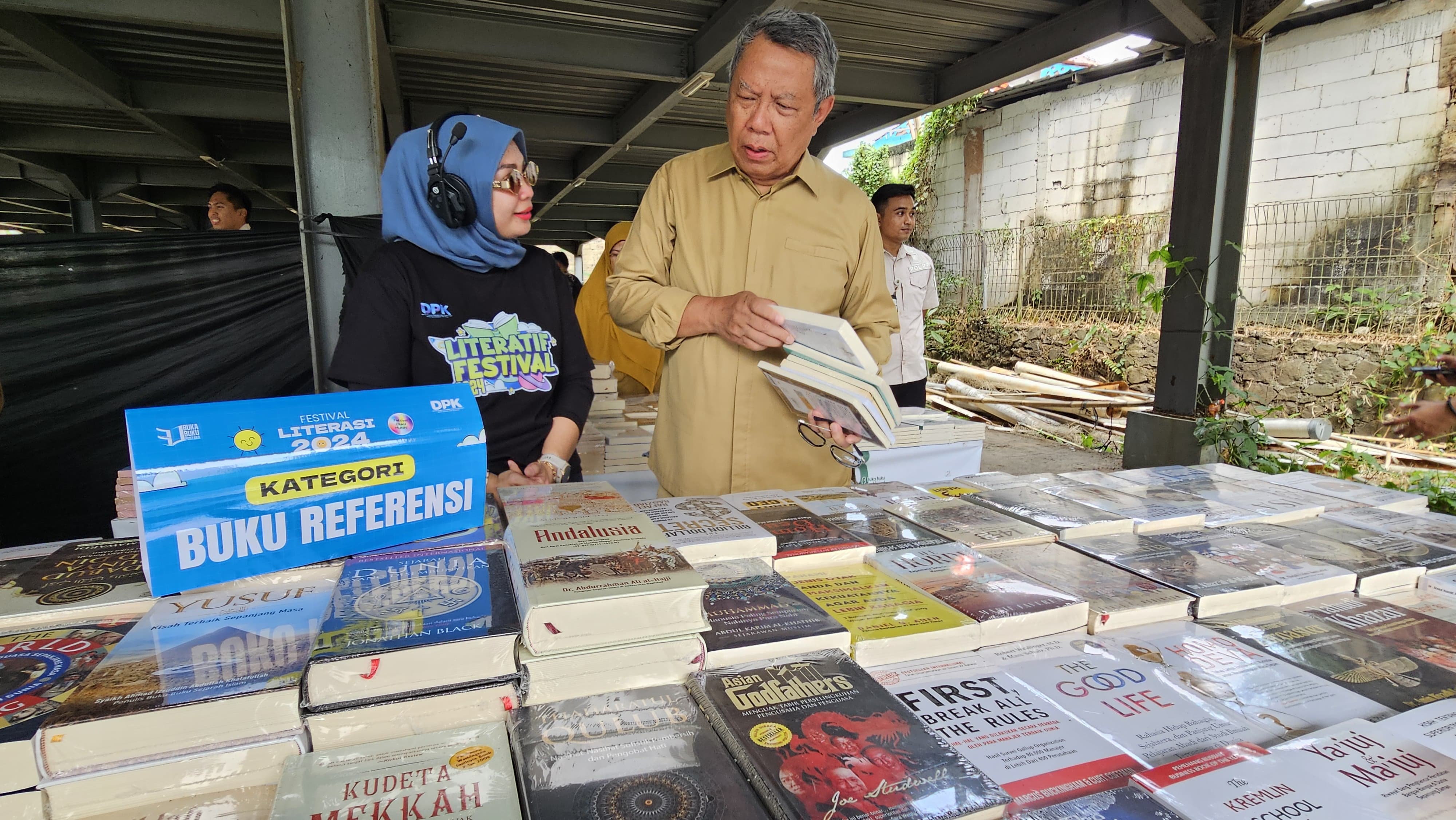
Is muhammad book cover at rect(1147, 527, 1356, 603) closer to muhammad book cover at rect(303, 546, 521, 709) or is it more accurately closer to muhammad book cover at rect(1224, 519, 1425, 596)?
muhammad book cover at rect(1224, 519, 1425, 596)

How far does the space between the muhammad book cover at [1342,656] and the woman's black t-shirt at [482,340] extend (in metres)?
1.52

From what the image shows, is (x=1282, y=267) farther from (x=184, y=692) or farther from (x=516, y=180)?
(x=184, y=692)

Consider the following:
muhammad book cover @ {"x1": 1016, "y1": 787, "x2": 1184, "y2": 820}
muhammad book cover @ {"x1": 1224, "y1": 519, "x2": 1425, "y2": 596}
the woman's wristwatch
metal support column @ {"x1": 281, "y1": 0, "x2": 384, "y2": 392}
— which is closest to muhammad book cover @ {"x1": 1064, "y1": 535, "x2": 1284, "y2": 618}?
muhammad book cover @ {"x1": 1224, "y1": 519, "x2": 1425, "y2": 596}

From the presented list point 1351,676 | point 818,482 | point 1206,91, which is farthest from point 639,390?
point 1351,676

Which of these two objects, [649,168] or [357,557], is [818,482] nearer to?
[357,557]

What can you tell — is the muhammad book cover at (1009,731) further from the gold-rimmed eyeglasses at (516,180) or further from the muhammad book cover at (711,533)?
the gold-rimmed eyeglasses at (516,180)

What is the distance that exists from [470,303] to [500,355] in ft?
0.51

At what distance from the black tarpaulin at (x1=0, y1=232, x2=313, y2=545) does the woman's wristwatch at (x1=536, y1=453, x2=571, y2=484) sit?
279 cm

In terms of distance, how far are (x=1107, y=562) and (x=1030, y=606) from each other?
1.14 ft

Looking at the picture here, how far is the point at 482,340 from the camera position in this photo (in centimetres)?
176

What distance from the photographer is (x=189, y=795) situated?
64 centimetres

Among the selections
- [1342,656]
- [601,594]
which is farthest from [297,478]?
[1342,656]

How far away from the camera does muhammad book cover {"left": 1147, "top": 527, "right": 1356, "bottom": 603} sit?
1.17 metres

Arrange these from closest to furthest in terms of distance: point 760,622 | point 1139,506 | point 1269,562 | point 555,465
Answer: point 760,622 < point 1269,562 < point 1139,506 < point 555,465
